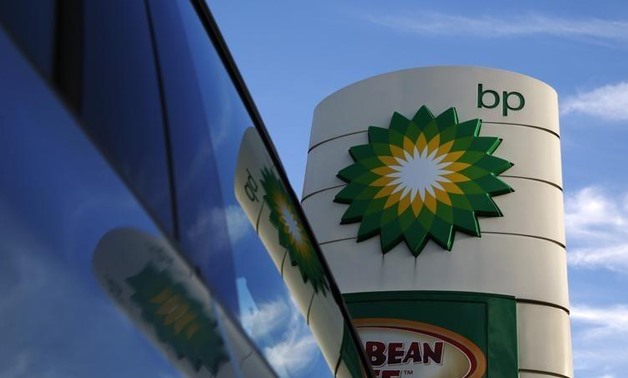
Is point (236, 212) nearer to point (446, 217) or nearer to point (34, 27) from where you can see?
point (34, 27)

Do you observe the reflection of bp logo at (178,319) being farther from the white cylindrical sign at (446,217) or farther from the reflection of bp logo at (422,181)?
the reflection of bp logo at (422,181)

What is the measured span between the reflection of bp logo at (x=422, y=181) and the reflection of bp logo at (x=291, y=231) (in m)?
11.6

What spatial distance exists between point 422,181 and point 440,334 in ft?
7.77

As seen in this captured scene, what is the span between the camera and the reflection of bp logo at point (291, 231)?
77.6 inches

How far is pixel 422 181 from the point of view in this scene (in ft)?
47.3

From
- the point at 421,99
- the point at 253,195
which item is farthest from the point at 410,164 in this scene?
the point at 253,195

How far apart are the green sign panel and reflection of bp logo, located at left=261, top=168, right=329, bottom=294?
10.7m

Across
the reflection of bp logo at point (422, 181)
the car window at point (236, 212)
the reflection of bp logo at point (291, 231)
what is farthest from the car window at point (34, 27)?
the reflection of bp logo at point (422, 181)

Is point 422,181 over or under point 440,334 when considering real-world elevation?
over

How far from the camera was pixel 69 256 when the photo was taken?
103cm

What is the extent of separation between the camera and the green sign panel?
12.9 m

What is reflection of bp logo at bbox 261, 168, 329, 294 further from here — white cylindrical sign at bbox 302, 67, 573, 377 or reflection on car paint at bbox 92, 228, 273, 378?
white cylindrical sign at bbox 302, 67, 573, 377

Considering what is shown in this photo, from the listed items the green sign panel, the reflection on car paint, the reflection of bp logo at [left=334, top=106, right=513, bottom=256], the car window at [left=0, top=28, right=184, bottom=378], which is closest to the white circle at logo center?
the reflection of bp logo at [left=334, top=106, right=513, bottom=256]

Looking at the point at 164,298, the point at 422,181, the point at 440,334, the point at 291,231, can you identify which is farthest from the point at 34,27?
the point at 422,181
